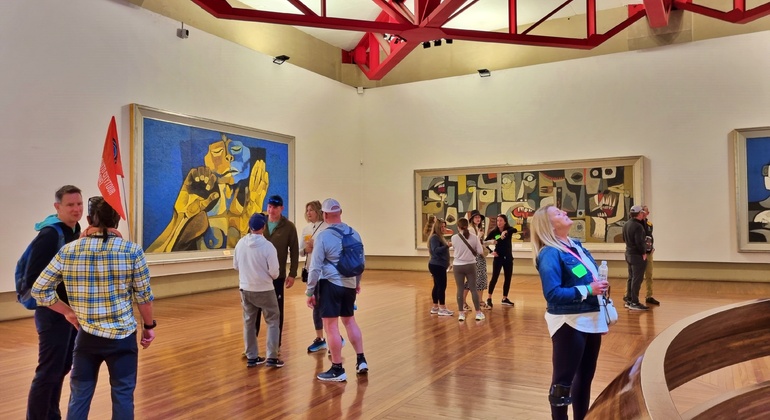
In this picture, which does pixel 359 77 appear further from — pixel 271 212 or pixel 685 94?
pixel 271 212

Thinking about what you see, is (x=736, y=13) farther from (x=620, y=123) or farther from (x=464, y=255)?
(x=464, y=255)

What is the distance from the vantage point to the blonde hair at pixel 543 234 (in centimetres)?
329

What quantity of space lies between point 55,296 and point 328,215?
8.13 ft

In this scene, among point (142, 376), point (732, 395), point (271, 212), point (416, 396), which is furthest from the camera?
point (271, 212)

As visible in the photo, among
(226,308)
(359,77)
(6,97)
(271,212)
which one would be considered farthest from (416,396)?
(359,77)

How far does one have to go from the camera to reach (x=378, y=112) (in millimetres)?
16766

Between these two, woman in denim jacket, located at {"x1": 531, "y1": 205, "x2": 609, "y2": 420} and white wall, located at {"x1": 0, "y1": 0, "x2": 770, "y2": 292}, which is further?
white wall, located at {"x1": 0, "y1": 0, "x2": 770, "y2": 292}

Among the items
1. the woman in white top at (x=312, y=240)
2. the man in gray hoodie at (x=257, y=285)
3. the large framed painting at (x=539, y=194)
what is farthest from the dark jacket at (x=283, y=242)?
the large framed painting at (x=539, y=194)

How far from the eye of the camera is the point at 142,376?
210 inches

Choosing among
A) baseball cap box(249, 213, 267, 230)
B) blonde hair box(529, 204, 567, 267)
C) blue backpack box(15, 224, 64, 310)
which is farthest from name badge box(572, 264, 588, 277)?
baseball cap box(249, 213, 267, 230)

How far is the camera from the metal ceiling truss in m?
10.6

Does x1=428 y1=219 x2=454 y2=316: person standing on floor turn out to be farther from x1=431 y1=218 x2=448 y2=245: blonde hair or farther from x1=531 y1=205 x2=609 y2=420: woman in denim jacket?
x1=531 y1=205 x2=609 y2=420: woman in denim jacket

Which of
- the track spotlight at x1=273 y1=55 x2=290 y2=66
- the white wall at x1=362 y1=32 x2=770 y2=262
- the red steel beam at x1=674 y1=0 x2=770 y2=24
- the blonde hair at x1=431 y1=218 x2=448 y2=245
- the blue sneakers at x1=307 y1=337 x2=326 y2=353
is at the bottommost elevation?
the blue sneakers at x1=307 y1=337 x2=326 y2=353

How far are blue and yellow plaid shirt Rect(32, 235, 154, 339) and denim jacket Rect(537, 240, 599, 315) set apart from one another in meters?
2.38
